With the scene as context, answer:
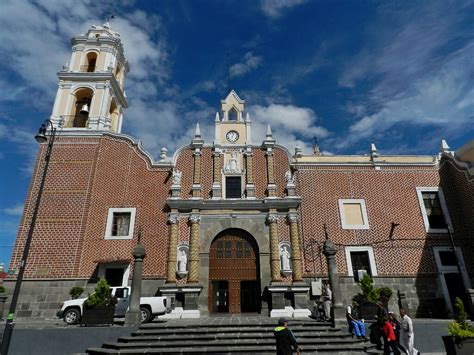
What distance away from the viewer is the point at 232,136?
21172 millimetres

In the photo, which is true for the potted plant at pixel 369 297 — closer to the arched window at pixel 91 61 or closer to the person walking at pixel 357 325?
the person walking at pixel 357 325

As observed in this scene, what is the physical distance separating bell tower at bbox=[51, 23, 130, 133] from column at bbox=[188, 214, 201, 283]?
28.0ft

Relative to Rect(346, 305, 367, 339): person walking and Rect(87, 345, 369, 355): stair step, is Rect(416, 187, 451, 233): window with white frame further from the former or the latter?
Rect(87, 345, 369, 355): stair step

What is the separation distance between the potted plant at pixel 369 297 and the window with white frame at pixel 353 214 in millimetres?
A: 3337

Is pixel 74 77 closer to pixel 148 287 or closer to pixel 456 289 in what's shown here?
pixel 148 287

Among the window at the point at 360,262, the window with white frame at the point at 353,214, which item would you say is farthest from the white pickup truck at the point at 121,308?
the window with white frame at the point at 353,214

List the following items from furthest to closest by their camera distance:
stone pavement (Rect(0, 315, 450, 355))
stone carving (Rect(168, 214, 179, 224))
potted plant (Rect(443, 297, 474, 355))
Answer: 1. stone carving (Rect(168, 214, 179, 224))
2. stone pavement (Rect(0, 315, 450, 355))
3. potted plant (Rect(443, 297, 474, 355))

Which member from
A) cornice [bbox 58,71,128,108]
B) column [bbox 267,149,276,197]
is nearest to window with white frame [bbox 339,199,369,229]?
column [bbox 267,149,276,197]

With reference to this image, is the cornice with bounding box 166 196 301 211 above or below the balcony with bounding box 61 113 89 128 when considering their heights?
below

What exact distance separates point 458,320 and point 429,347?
3081 millimetres

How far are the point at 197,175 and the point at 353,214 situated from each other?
9.68 meters

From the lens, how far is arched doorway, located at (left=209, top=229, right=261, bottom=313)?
1725 cm

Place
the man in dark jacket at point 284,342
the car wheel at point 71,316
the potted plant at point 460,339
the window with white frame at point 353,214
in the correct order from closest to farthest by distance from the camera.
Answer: the man in dark jacket at point 284,342 → the potted plant at point 460,339 → the car wheel at point 71,316 → the window with white frame at point 353,214

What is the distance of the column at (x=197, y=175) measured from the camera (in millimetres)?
19219
